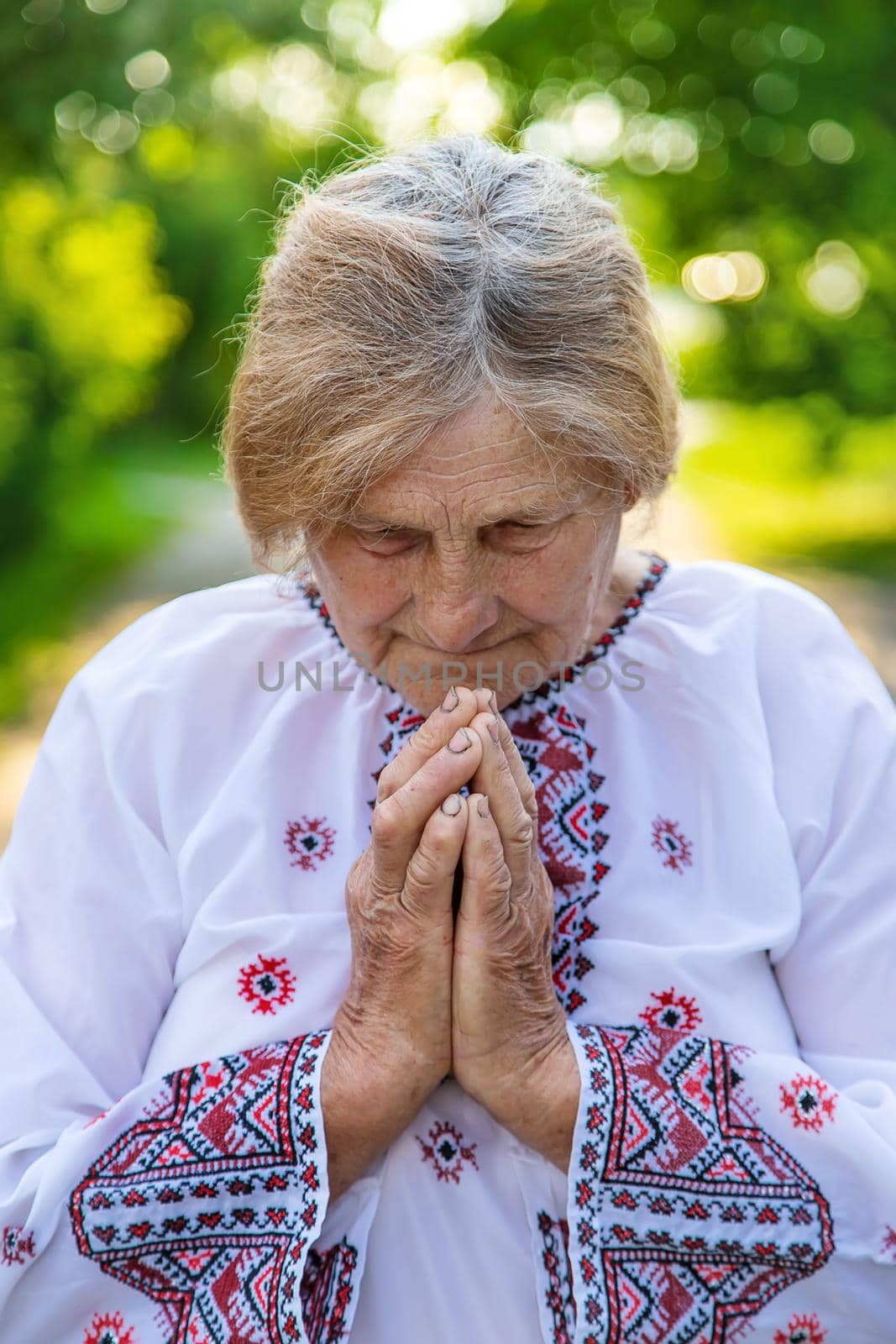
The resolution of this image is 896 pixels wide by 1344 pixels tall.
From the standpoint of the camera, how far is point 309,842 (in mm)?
1760

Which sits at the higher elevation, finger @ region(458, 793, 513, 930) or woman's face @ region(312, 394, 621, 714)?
woman's face @ region(312, 394, 621, 714)

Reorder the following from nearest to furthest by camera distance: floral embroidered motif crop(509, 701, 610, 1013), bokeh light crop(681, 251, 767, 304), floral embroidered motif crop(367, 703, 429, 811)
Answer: floral embroidered motif crop(509, 701, 610, 1013), floral embroidered motif crop(367, 703, 429, 811), bokeh light crop(681, 251, 767, 304)

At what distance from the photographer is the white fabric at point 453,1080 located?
1485 millimetres

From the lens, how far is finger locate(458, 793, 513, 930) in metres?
1.48

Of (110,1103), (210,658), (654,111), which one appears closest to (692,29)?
(654,111)

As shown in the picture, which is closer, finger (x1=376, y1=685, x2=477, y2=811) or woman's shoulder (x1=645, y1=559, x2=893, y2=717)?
finger (x1=376, y1=685, x2=477, y2=811)

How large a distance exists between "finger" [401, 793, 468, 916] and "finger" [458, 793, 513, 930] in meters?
0.01

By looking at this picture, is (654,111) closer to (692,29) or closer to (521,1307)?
(692,29)

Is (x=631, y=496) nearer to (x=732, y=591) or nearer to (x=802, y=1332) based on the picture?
(x=732, y=591)

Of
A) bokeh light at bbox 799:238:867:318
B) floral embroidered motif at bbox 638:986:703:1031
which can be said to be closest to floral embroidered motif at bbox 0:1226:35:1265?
floral embroidered motif at bbox 638:986:703:1031

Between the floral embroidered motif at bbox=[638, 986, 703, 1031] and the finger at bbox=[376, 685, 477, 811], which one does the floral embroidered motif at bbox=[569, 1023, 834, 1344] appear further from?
the finger at bbox=[376, 685, 477, 811]

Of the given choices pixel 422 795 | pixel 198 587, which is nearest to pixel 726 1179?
pixel 422 795

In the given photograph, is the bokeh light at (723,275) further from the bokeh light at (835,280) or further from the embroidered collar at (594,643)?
the embroidered collar at (594,643)

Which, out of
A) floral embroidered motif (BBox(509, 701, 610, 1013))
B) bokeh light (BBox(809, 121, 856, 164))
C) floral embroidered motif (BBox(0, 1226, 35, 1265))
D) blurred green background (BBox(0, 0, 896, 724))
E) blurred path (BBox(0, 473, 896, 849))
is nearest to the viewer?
floral embroidered motif (BBox(0, 1226, 35, 1265))
